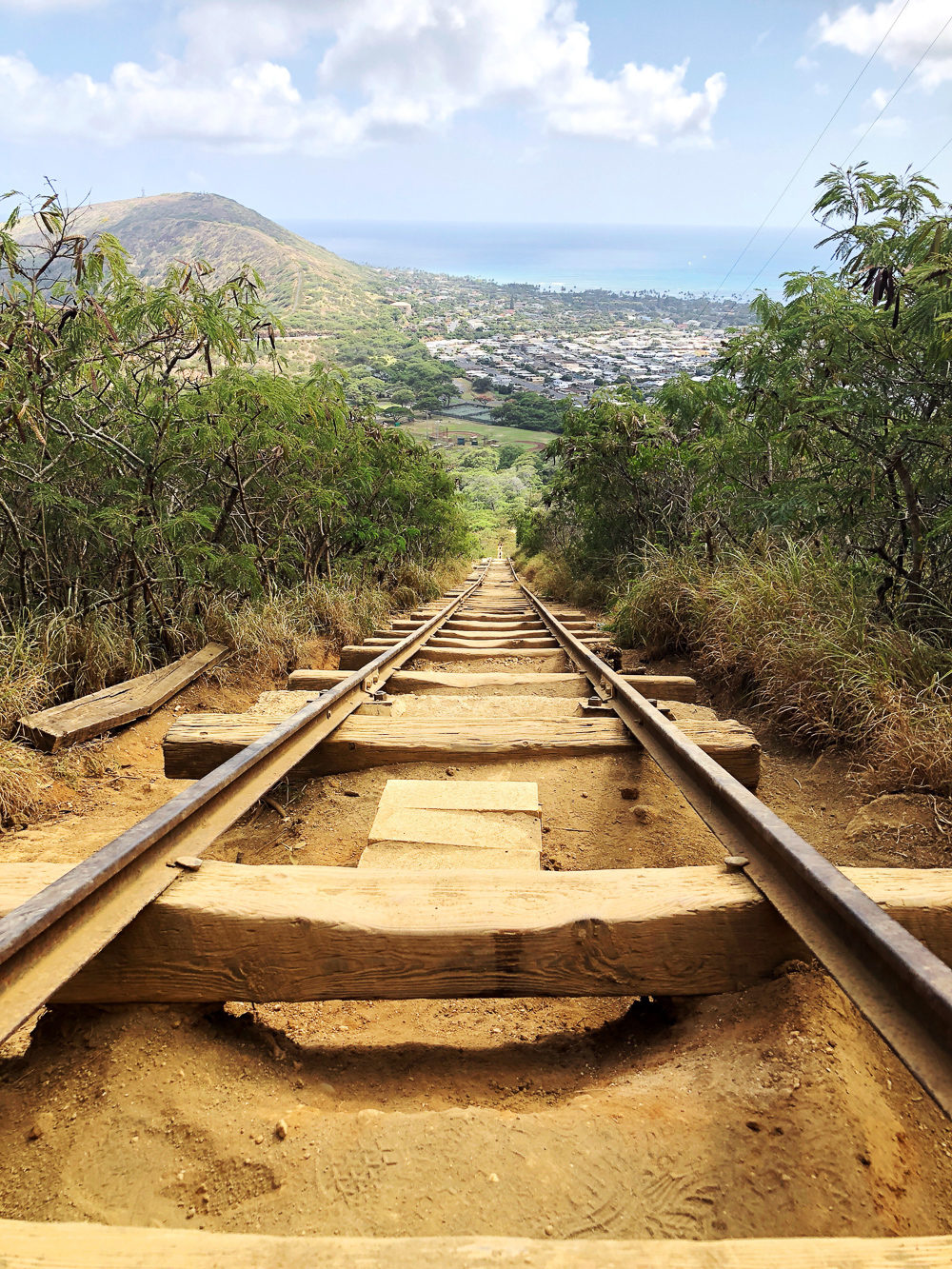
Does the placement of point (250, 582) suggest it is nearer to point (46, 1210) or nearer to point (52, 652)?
point (52, 652)

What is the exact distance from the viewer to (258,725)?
2857mm

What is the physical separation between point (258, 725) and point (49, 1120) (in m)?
1.64

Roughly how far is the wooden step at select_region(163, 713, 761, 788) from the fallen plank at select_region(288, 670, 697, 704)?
0.84 metres

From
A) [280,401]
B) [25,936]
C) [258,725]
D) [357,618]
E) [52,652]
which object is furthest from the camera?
[357,618]

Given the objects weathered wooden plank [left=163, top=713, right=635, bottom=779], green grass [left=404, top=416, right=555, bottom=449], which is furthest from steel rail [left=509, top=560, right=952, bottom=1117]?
green grass [left=404, top=416, right=555, bottom=449]

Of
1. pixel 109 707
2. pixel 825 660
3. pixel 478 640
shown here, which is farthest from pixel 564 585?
pixel 109 707

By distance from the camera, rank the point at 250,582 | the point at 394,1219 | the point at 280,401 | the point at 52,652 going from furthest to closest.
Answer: the point at 250,582
the point at 280,401
the point at 52,652
the point at 394,1219

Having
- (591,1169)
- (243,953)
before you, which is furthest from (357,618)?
(591,1169)

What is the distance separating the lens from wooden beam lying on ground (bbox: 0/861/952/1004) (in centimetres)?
152

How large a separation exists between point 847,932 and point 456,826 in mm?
1392

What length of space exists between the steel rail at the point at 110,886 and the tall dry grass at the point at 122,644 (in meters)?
2.04

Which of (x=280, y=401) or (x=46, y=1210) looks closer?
(x=46, y=1210)

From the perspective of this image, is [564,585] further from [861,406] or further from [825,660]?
[825,660]

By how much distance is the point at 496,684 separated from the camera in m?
4.84
